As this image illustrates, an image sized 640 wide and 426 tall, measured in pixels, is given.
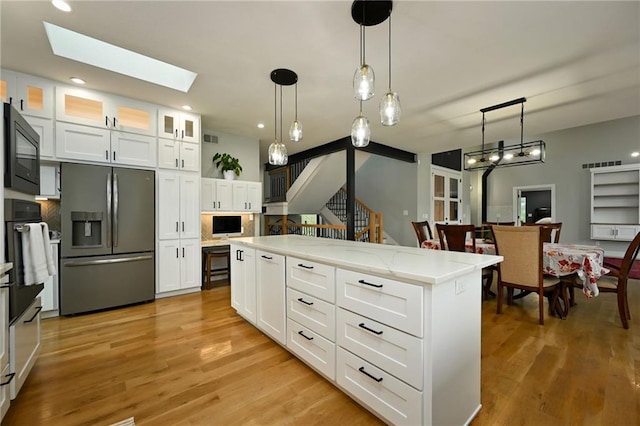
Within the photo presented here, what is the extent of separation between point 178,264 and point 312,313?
2.82 metres

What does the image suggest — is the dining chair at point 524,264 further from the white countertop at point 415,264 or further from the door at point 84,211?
the door at point 84,211

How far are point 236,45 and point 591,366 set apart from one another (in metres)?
3.95

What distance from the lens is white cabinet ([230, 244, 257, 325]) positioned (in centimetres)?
277

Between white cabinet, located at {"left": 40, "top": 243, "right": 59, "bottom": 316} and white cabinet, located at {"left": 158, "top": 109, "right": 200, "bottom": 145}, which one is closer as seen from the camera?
white cabinet, located at {"left": 40, "top": 243, "right": 59, "bottom": 316}

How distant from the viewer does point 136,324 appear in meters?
3.00


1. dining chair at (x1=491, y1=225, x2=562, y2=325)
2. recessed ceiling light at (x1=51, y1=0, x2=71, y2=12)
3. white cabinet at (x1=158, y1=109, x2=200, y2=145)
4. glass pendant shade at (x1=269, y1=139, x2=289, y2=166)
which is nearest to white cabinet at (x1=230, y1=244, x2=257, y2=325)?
glass pendant shade at (x1=269, y1=139, x2=289, y2=166)

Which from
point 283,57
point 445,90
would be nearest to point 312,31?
point 283,57

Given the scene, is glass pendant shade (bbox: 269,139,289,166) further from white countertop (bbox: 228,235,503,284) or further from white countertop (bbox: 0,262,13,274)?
white countertop (bbox: 0,262,13,274)

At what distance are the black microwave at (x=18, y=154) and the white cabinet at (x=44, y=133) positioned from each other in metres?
1.14

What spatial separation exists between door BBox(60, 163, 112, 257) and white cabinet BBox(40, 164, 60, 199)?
0.25 meters

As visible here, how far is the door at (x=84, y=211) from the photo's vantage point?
3.15m

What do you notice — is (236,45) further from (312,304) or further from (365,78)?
(312,304)

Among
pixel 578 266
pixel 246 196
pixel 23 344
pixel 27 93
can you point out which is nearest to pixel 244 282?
pixel 23 344

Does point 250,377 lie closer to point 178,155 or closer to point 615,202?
point 178,155
